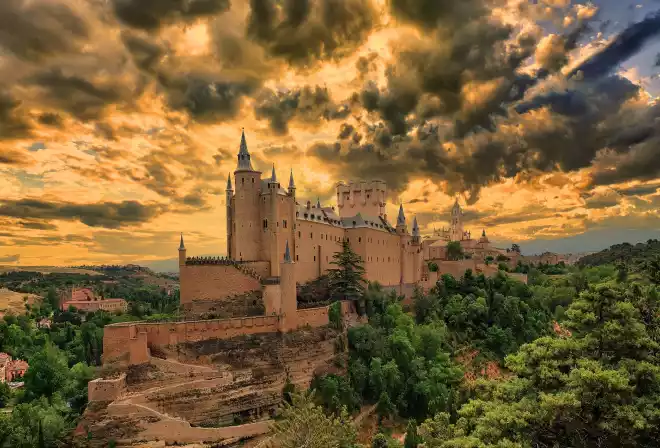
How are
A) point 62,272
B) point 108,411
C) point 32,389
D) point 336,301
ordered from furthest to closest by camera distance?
point 62,272
point 336,301
point 32,389
point 108,411

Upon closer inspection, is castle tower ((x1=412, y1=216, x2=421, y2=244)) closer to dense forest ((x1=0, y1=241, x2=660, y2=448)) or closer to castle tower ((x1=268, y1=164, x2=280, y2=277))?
dense forest ((x1=0, y1=241, x2=660, y2=448))

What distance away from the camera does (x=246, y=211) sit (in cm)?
4653

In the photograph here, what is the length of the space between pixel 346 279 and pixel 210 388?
20.1m

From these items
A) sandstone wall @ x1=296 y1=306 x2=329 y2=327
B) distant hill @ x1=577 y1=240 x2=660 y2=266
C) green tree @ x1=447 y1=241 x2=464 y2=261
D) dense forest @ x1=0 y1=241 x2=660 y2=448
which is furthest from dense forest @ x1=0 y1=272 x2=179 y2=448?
distant hill @ x1=577 y1=240 x2=660 y2=266

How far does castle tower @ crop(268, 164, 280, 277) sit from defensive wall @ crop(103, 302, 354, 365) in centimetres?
552

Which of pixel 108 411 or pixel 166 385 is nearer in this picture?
pixel 108 411

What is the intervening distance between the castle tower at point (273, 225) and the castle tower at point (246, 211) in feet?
4.71

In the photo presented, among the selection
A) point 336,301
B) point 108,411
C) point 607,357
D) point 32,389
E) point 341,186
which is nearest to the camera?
point 607,357

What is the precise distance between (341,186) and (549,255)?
67.3 m

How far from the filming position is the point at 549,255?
113m

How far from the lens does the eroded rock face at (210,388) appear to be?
101 ft

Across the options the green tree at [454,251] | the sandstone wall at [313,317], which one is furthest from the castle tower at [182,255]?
the green tree at [454,251]

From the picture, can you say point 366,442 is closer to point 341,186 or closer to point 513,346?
point 513,346

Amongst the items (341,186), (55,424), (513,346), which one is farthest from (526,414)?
(341,186)
